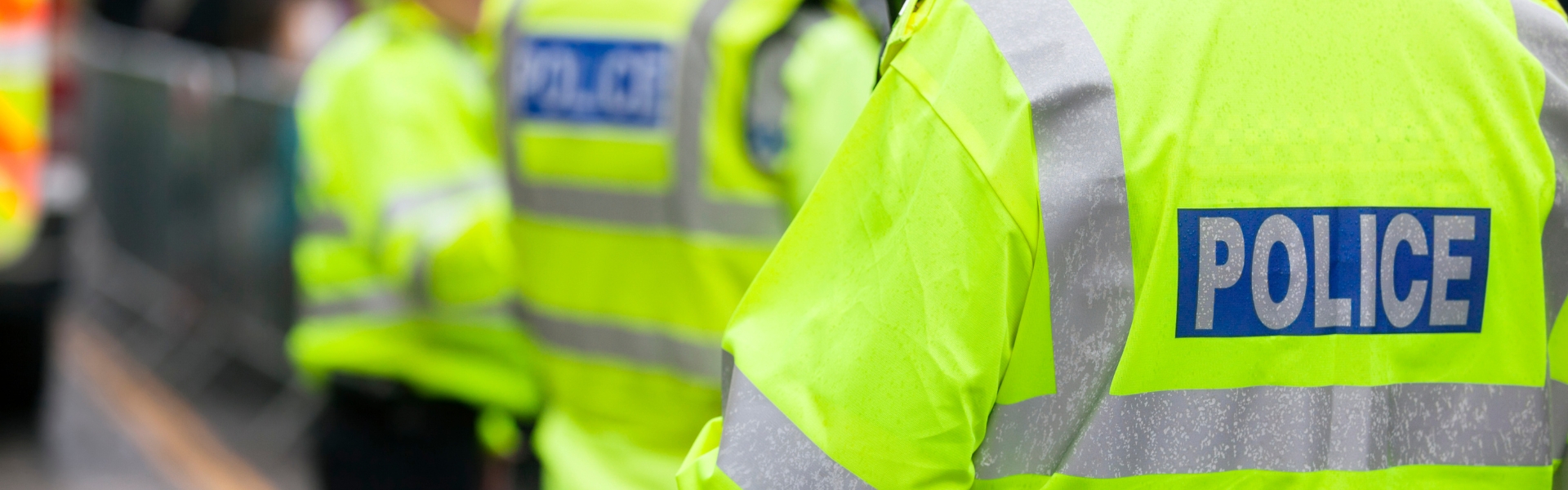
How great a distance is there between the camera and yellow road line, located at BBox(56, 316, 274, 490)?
5031 millimetres

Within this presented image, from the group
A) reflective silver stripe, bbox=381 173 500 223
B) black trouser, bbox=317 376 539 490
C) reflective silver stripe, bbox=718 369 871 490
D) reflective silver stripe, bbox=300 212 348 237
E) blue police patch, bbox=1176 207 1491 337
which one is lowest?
black trouser, bbox=317 376 539 490

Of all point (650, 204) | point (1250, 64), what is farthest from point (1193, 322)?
point (650, 204)

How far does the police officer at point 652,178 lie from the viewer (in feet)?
6.40

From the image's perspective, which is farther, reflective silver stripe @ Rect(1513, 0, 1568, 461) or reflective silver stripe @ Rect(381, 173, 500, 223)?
reflective silver stripe @ Rect(381, 173, 500, 223)

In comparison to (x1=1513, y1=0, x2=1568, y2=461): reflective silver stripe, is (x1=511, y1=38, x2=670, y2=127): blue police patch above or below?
below

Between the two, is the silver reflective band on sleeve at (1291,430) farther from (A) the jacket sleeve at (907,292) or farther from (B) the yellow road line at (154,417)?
(B) the yellow road line at (154,417)

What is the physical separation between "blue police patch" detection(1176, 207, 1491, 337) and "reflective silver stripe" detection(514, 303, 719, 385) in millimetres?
954

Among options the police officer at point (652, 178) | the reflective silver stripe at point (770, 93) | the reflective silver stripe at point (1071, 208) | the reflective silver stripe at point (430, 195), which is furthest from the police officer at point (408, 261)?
the reflective silver stripe at point (1071, 208)

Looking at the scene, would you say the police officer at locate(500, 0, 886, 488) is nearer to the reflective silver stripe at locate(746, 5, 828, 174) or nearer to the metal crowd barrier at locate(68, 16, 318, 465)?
the reflective silver stripe at locate(746, 5, 828, 174)

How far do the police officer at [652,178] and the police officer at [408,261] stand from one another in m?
0.39

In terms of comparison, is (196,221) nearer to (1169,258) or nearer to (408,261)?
(408,261)

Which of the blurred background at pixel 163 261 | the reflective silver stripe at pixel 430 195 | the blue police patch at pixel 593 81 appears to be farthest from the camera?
the blurred background at pixel 163 261

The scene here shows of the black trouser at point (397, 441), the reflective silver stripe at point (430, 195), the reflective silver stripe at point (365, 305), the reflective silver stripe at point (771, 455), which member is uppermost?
the reflective silver stripe at point (771, 455)

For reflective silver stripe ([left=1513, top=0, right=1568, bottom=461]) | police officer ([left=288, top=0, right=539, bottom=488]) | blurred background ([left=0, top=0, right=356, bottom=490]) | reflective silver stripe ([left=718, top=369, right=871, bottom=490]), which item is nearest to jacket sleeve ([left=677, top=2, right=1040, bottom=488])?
reflective silver stripe ([left=718, top=369, right=871, bottom=490])
